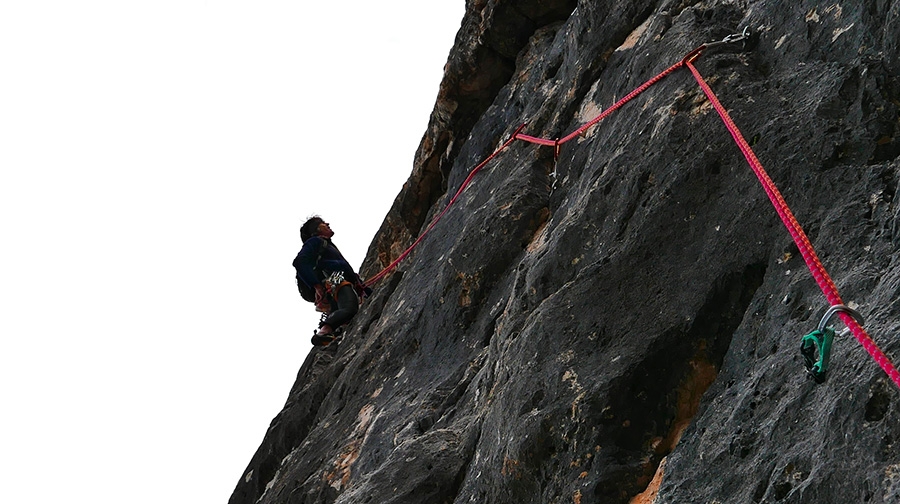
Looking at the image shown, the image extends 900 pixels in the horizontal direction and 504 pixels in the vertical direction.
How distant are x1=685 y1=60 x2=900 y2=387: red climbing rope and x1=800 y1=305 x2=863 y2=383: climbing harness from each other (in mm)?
35

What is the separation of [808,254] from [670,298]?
1358mm

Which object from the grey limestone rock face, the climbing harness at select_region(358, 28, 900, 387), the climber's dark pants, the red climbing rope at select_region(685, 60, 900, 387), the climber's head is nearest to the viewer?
the red climbing rope at select_region(685, 60, 900, 387)

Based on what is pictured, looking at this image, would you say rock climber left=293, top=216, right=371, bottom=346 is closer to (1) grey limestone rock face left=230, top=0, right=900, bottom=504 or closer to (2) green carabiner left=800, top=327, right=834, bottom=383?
(1) grey limestone rock face left=230, top=0, right=900, bottom=504

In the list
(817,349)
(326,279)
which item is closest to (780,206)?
(817,349)

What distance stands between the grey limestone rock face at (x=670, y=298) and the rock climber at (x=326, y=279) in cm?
316

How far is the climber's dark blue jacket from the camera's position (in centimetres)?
1177

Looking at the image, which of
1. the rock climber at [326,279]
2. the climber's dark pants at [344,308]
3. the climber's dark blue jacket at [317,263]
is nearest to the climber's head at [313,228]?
the rock climber at [326,279]

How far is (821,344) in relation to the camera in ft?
10.9

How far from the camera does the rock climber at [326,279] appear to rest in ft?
36.8

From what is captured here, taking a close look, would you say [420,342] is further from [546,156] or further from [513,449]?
[513,449]

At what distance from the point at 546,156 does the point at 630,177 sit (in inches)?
91.9

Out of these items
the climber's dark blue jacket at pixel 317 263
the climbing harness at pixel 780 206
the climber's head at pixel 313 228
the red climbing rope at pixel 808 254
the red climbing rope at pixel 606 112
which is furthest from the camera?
the climber's head at pixel 313 228

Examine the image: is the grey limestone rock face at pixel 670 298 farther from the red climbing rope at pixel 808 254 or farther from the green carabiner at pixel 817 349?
the red climbing rope at pixel 808 254

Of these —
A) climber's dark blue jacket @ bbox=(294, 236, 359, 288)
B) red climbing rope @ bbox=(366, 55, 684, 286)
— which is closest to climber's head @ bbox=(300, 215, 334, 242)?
climber's dark blue jacket @ bbox=(294, 236, 359, 288)
